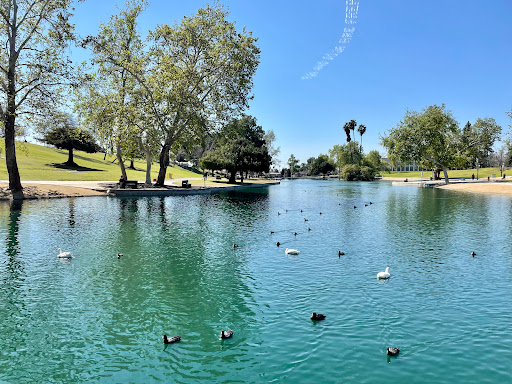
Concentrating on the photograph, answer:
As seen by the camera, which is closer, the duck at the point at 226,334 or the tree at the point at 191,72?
the duck at the point at 226,334

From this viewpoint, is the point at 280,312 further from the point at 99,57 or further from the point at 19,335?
the point at 99,57

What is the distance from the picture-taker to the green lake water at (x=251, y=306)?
30.0ft

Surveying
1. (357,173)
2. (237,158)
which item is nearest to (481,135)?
(357,173)

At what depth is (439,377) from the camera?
28.7ft

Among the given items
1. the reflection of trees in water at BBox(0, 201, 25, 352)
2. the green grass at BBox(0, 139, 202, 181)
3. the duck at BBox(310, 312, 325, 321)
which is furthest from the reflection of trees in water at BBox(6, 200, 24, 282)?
the green grass at BBox(0, 139, 202, 181)

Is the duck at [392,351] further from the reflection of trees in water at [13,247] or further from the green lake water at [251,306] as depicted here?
the reflection of trees in water at [13,247]

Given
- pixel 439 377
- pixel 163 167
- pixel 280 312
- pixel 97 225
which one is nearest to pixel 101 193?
pixel 163 167

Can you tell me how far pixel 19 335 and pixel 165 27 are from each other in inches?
2180

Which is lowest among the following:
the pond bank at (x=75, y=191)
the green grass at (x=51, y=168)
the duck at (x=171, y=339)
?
the duck at (x=171, y=339)

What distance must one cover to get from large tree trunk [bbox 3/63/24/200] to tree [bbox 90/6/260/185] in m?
17.0

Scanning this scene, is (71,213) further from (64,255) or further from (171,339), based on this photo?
(171,339)

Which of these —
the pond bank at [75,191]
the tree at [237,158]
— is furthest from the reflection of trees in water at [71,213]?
the tree at [237,158]

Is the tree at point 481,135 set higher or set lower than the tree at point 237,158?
higher

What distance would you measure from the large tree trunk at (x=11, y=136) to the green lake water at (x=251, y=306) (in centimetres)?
1829
